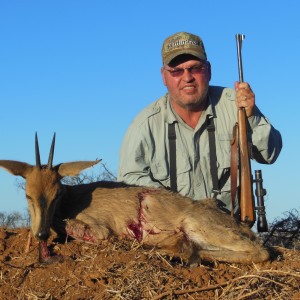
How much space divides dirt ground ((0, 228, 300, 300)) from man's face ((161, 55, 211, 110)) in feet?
10.4

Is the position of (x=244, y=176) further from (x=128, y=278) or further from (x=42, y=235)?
(x=128, y=278)

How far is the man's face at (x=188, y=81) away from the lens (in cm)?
852

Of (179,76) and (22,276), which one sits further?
(179,76)

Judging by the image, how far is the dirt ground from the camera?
4914 millimetres

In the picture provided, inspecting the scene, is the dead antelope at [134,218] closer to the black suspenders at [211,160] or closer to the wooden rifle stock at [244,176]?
the wooden rifle stock at [244,176]

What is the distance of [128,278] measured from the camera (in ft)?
16.6

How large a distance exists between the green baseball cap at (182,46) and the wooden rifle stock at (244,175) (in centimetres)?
114

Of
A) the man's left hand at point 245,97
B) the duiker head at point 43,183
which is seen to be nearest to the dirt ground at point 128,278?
the duiker head at point 43,183

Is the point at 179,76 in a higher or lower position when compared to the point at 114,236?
higher

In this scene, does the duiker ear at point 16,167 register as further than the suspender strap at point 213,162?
No

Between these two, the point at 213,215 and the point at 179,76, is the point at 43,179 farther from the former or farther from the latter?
the point at 179,76

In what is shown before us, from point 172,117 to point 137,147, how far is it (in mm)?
683

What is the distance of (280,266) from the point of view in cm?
616

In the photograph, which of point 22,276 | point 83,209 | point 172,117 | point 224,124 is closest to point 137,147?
point 172,117
